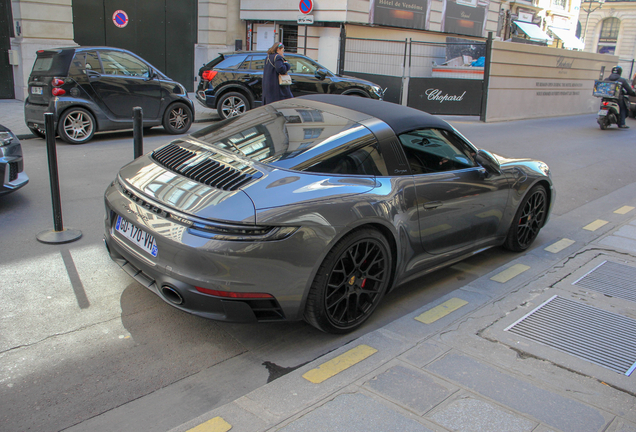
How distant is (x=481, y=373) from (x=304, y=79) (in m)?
11.1

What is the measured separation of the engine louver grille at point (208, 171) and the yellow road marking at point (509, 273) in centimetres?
251

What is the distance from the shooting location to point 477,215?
4.51 metres

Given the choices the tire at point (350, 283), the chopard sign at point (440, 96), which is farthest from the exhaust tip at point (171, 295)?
the chopard sign at point (440, 96)

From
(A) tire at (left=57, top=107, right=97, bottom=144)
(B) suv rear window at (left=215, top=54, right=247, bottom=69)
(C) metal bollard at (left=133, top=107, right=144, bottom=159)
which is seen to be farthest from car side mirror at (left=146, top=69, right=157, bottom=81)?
(C) metal bollard at (left=133, top=107, right=144, bottom=159)

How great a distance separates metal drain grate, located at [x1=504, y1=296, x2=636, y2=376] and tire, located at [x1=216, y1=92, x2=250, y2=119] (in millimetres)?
9774

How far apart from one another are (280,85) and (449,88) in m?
7.95

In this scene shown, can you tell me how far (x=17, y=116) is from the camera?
12.2 m

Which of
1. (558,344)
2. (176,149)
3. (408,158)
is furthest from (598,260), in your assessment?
(176,149)

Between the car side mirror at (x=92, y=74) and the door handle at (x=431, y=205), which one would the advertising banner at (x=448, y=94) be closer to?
the car side mirror at (x=92, y=74)

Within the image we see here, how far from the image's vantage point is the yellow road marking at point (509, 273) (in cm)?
466

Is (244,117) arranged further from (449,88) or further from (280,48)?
(449,88)

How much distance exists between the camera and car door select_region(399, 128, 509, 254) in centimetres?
400

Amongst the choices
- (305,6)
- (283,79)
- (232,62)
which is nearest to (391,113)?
(283,79)

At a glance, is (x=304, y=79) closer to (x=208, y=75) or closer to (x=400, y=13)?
(x=208, y=75)
